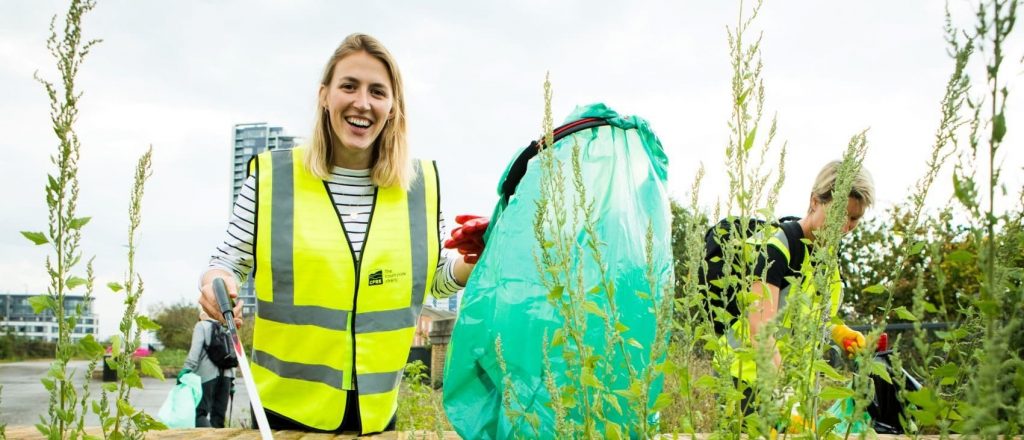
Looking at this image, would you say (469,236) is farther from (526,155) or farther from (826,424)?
(826,424)

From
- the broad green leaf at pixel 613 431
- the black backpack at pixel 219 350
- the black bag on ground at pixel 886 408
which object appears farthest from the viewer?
the black backpack at pixel 219 350

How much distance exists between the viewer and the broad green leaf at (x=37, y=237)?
119 cm

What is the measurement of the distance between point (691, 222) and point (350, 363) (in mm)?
1659

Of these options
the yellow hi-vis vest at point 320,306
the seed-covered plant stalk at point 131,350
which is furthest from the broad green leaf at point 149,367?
the yellow hi-vis vest at point 320,306

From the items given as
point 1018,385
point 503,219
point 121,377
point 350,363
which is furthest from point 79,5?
point 350,363

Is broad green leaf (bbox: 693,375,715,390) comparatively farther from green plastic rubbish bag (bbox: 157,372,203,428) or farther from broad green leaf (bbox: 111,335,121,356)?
green plastic rubbish bag (bbox: 157,372,203,428)

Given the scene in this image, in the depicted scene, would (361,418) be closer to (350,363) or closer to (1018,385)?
(350,363)

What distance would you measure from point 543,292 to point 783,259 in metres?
1.57

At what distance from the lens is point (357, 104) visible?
→ 2.84 m

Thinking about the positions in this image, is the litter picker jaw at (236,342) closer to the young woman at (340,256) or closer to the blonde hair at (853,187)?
the young woman at (340,256)

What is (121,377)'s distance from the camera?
1.30 meters

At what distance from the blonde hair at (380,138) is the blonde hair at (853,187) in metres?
1.80

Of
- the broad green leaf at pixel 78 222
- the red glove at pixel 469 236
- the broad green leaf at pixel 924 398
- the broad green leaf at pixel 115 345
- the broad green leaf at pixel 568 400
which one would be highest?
the red glove at pixel 469 236

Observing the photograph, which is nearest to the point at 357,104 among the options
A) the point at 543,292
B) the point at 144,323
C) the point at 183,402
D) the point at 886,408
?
the point at 543,292
